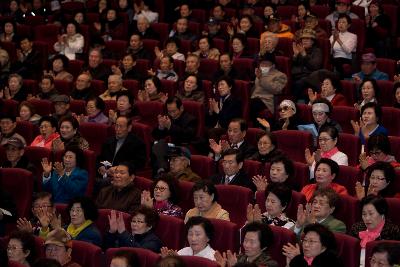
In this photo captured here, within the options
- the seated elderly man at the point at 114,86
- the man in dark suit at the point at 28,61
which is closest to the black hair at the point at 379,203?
the seated elderly man at the point at 114,86

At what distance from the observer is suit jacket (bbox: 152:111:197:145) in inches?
267

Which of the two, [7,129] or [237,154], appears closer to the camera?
[237,154]

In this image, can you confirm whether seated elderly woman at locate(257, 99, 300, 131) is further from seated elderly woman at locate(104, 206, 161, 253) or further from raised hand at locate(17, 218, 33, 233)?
raised hand at locate(17, 218, 33, 233)

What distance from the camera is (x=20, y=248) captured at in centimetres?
505

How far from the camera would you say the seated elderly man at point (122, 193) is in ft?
19.4

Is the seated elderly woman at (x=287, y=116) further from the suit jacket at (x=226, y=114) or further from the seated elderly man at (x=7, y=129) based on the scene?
the seated elderly man at (x=7, y=129)

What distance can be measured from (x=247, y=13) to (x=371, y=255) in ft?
14.9

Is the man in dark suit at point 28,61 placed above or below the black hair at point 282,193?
above

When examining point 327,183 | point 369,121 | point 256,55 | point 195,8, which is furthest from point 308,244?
point 195,8

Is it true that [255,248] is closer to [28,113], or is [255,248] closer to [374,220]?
[374,220]

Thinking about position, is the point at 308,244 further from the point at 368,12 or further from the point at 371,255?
the point at 368,12

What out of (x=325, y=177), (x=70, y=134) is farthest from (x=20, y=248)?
(x=70, y=134)

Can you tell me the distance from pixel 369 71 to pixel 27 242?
3.33 metres

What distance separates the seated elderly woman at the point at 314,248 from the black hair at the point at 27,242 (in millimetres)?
1284
